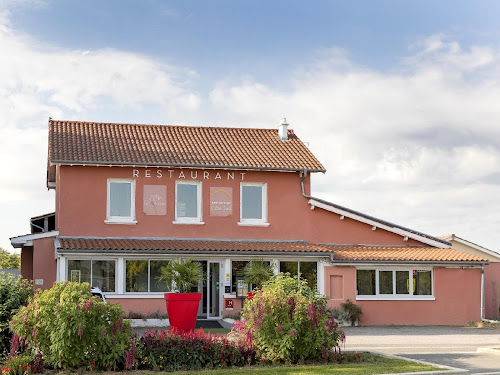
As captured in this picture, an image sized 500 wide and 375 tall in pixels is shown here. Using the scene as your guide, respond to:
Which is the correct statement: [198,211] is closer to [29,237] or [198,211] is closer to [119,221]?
[119,221]

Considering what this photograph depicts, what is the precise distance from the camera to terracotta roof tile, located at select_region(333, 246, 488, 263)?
28.4 meters

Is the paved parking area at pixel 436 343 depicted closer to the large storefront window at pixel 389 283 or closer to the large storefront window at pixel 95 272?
the large storefront window at pixel 389 283

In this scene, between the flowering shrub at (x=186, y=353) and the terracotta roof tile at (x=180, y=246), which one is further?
the terracotta roof tile at (x=180, y=246)

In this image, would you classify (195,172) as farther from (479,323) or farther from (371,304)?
(479,323)

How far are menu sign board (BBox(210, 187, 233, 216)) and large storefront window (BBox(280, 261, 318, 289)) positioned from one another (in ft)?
10.5

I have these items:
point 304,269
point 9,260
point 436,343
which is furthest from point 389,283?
point 9,260

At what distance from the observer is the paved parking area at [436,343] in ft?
53.1

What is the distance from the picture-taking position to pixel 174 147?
30.6 meters

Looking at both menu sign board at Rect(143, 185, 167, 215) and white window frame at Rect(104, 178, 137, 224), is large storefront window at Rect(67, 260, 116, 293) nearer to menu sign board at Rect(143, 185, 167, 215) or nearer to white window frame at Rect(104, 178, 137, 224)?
white window frame at Rect(104, 178, 137, 224)

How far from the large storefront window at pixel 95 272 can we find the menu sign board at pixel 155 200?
286 cm

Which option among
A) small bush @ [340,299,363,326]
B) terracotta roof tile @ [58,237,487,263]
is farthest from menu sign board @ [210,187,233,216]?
small bush @ [340,299,363,326]

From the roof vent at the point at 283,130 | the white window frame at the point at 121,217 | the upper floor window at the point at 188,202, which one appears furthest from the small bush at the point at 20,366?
the roof vent at the point at 283,130

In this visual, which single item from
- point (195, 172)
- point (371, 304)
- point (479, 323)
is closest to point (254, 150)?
point (195, 172)

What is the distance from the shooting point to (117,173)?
2909 cm
